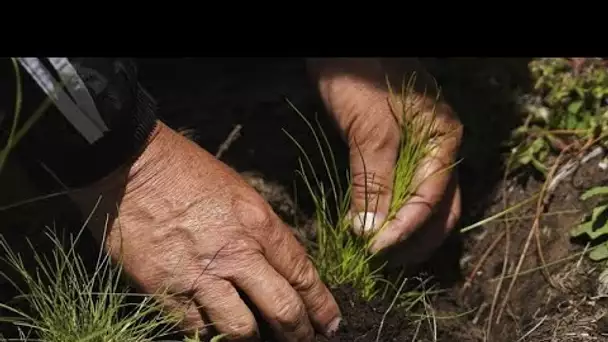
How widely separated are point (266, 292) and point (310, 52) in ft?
1.60

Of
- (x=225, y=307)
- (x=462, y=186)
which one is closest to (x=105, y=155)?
(x=225, y=307)

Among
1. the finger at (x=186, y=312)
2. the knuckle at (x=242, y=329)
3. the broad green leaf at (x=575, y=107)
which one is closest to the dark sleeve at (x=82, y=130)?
the finger at (x=186, y=312)

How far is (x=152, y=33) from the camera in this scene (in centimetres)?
175

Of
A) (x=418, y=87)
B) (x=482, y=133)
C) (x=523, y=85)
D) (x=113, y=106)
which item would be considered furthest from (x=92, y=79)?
(x=523, y=85)

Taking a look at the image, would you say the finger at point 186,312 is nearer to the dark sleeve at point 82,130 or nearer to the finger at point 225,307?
the finger at point 225,307

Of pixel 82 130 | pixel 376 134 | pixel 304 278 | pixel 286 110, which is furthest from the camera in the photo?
pixel 286 110

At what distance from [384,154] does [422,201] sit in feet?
0.41

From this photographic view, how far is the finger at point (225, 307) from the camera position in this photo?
1872 millimetres

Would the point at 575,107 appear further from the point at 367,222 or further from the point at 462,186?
the point at 367,222

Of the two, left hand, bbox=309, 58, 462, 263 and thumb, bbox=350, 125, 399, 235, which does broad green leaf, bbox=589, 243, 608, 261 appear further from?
thumb, bbox=350, 125, 399, 235

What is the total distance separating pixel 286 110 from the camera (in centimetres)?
235

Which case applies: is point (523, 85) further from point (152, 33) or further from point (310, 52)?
point (152, 33)

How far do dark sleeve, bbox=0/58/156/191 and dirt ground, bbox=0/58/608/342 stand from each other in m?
0.16

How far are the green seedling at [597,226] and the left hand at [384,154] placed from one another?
0.89ft
